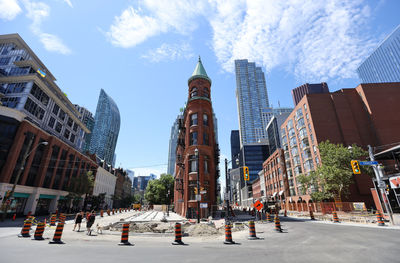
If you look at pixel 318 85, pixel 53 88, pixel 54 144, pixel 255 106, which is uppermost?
pixel 318 85

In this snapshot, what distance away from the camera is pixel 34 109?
39.2 meters

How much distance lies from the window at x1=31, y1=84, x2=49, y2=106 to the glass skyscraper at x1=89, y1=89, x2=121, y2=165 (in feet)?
510

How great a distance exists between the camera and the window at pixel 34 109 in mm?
37688

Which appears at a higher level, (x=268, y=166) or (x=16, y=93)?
(x=16, y=93)

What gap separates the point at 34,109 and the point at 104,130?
534 feet

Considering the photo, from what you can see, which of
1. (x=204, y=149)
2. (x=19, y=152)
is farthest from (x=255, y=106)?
(x=19, y=152)

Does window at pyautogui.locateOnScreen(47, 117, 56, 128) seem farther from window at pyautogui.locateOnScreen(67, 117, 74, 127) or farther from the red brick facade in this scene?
the red brick facade

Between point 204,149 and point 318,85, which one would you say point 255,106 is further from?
point 204,149

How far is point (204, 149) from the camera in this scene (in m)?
31.8

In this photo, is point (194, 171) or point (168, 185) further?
point (168, 185)

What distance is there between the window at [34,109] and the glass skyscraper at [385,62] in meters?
210

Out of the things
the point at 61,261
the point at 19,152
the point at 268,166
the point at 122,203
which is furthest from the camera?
the point at 122,203

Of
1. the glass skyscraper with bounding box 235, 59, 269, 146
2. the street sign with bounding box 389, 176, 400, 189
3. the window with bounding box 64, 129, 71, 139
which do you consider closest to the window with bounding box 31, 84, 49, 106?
the window with bounding box 64, 129, 71, 139

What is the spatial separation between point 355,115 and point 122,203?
104m
